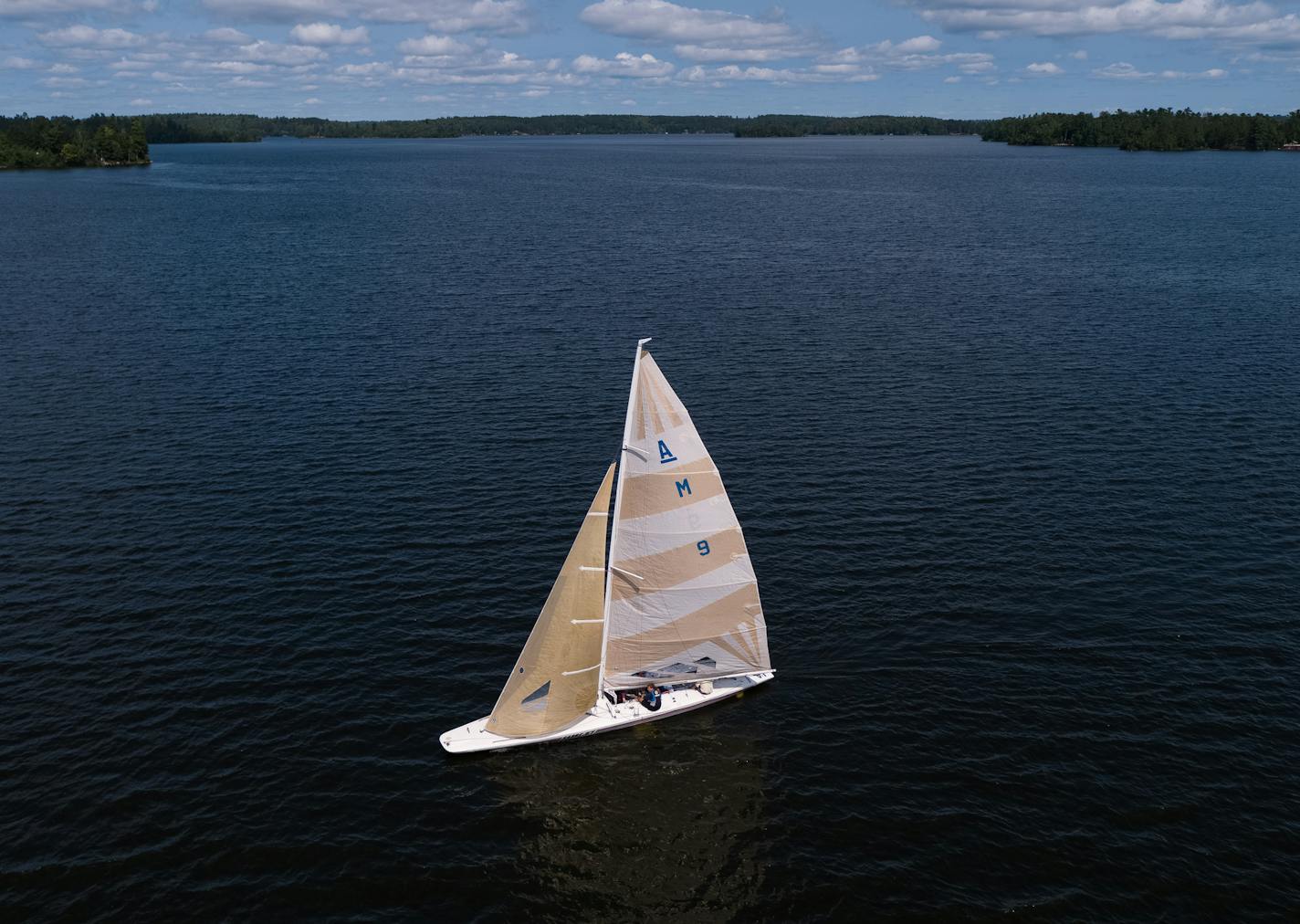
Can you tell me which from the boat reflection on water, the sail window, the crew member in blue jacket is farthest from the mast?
the boat reflection on water

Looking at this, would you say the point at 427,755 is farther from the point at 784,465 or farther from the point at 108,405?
the point at 108,405

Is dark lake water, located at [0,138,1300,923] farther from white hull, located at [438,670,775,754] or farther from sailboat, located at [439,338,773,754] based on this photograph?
sailboat, located at [439,338,773,754]

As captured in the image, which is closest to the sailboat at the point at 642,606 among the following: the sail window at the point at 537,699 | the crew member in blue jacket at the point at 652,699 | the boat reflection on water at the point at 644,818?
the sail window at the point at 537,699

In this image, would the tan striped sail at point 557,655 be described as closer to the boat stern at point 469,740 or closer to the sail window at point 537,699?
the sail window at point 537,699

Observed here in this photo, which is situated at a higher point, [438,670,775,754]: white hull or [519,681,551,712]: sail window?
[519,681,551,712]: sail window

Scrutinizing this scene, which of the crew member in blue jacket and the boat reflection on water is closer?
the boat reflection on water

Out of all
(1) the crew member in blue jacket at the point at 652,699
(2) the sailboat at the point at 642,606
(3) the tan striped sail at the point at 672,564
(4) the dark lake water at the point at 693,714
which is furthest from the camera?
(1) the crew member in blue jacket at the point at 652,699

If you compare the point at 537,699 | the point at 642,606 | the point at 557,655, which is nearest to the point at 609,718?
the point at 537,699
